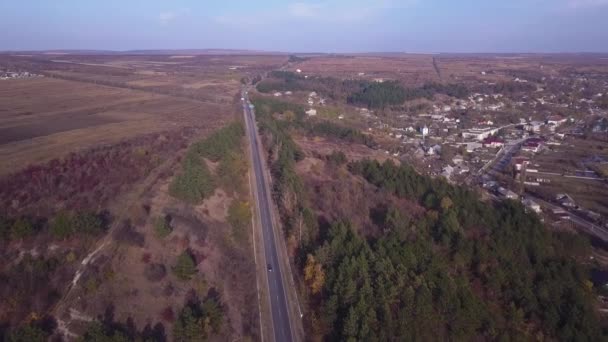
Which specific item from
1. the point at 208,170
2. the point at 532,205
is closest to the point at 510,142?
the point at 532,205

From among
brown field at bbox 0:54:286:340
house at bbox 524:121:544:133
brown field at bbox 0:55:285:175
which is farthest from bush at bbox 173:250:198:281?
house at bbox 524:121:544:133

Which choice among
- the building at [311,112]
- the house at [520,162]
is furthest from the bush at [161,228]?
the building at [311,112]

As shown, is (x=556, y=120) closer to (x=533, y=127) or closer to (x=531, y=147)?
(x=533, y=127)

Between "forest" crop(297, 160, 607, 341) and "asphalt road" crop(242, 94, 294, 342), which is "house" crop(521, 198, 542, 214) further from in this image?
"asphalt road" crop(242, 94, 294, 342)

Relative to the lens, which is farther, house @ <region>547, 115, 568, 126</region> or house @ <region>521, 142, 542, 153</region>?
house @ <region>547, 115, 568, 126</region>

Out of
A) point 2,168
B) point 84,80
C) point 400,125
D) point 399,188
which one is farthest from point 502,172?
point 84,80

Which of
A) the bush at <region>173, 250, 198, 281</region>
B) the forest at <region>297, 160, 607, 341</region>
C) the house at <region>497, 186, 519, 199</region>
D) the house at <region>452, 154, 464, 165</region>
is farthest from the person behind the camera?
the house at <region>452, 154, 464, 165</region>

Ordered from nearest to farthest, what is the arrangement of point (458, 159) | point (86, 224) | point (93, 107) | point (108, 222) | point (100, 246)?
1. point (100, 246)
2. point (86, 224)
3. point (108, 222)
4. point (458, 159)
5. point (93, 107)
